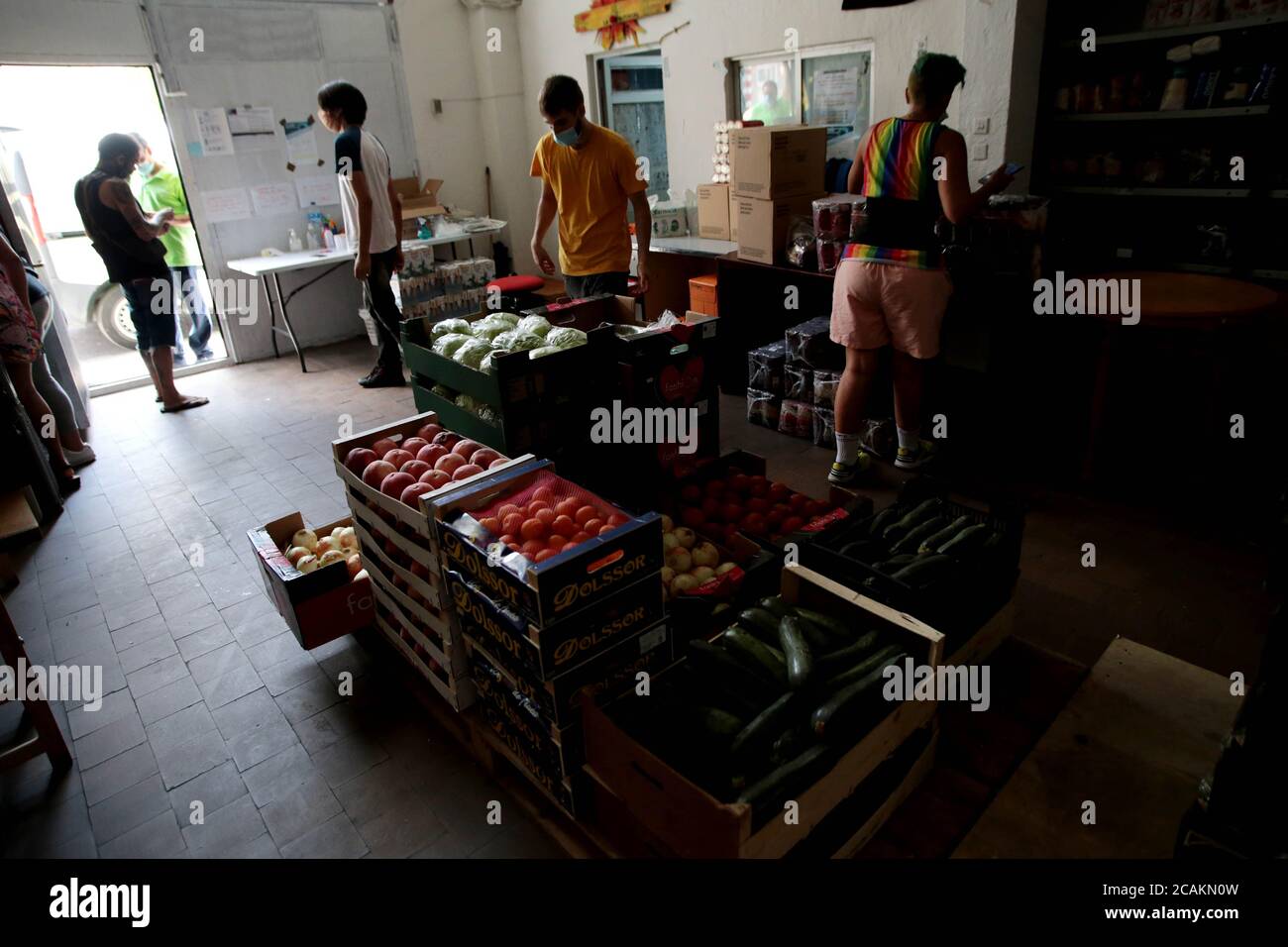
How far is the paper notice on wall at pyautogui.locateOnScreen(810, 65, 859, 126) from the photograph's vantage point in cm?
480

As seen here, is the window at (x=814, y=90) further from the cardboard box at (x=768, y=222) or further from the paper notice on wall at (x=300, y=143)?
the paper notice on wall at (x=300, y=143)

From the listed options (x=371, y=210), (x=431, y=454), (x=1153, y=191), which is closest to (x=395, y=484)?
(x=431, y=454)

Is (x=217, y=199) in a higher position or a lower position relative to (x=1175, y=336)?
higher

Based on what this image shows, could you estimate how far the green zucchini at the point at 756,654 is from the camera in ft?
6.05

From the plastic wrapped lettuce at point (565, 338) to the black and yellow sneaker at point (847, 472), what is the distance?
59.3 inches

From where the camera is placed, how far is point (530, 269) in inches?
311

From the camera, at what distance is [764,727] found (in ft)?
5.51

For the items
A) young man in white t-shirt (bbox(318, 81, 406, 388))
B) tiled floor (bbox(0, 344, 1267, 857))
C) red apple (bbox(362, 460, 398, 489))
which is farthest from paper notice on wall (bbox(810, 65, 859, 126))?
red apple (bbox(362, 460, 398, 489))

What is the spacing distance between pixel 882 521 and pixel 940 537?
0.22 m

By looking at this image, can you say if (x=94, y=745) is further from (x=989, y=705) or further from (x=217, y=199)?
(x=217, y=199)

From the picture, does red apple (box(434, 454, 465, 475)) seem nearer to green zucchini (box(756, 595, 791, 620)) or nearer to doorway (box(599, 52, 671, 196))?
green zucchini (box(756, 595, 791, 620))
